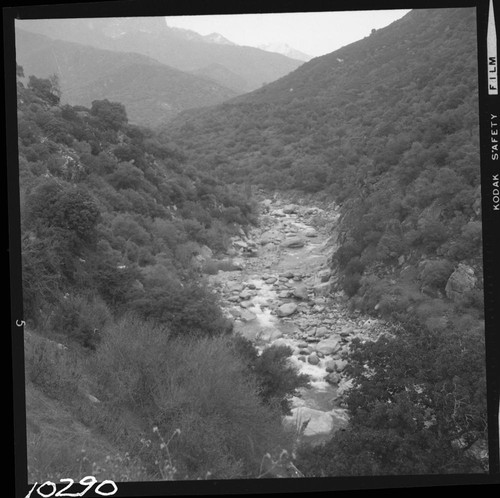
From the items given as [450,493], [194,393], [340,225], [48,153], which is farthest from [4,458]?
[340,225]

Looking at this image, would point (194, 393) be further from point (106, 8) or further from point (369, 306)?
point (106, 8)

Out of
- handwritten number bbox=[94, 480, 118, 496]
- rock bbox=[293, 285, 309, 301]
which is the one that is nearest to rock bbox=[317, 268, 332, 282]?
rock bbox=[293, 285, 309, 301]

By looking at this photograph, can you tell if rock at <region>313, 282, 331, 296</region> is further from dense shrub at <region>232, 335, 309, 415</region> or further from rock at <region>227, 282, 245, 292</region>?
dense shrub at <region>232, 335, 309, 415</region>

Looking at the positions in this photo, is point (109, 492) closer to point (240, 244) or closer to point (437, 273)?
point (437, 273)

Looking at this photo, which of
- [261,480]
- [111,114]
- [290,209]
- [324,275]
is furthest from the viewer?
[290,209]

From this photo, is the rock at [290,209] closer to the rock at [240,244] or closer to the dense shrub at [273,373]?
the rock at [240,244]

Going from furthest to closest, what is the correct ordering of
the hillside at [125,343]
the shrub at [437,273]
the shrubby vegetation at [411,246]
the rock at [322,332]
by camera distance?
the rock at [322,332], the shrub at [437,273], the shrubby vegetation at [411,246], the hillside at [125,343]

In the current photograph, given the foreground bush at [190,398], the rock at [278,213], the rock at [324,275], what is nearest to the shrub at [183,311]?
the foreground bush at [190,398]

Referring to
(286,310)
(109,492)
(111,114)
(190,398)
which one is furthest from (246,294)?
(111,114)
